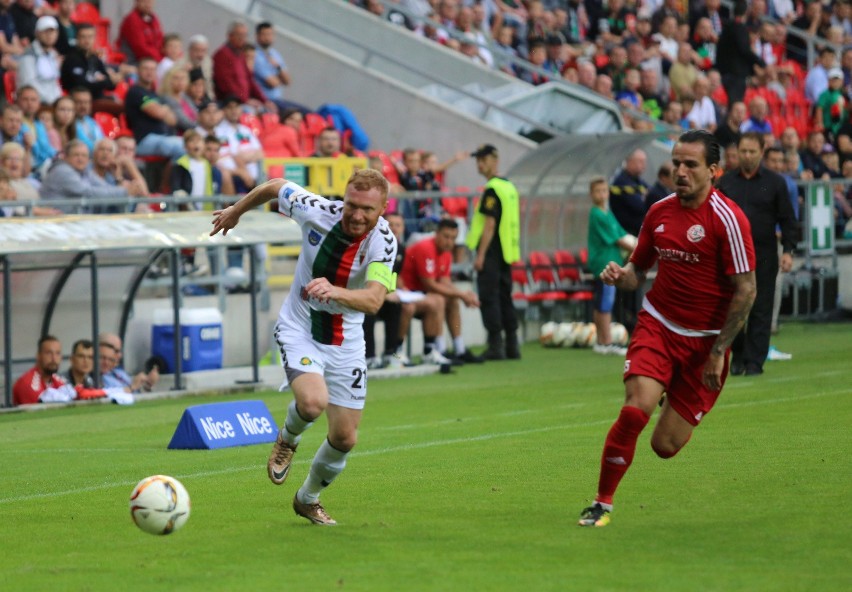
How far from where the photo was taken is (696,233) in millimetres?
8984

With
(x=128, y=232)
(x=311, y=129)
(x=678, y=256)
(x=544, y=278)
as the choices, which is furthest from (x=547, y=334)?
(x=678, y=256)

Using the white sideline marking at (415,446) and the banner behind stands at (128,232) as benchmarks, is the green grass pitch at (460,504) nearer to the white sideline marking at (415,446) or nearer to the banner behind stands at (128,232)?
the white sideline marking at (415,446)

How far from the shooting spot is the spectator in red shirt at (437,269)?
1988cm

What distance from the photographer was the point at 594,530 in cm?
854

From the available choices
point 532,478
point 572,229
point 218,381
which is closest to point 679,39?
point 572,229

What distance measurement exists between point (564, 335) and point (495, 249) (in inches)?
96.0

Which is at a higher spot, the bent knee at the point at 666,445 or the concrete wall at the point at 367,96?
the concrete wall at the point at 367,96

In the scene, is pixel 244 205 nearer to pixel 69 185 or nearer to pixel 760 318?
pixel 760 318

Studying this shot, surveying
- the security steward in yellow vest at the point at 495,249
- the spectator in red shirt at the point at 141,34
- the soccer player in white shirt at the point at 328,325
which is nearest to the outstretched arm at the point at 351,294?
the soccer player in white shirt at the point at 328,325

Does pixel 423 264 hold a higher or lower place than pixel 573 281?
higher

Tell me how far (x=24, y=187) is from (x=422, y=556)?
11.7 m

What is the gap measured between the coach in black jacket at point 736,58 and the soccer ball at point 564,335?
1037cm

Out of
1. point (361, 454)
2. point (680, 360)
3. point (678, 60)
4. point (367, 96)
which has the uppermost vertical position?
point (678, 60)

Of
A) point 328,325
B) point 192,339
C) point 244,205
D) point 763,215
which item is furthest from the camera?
point 192,339
